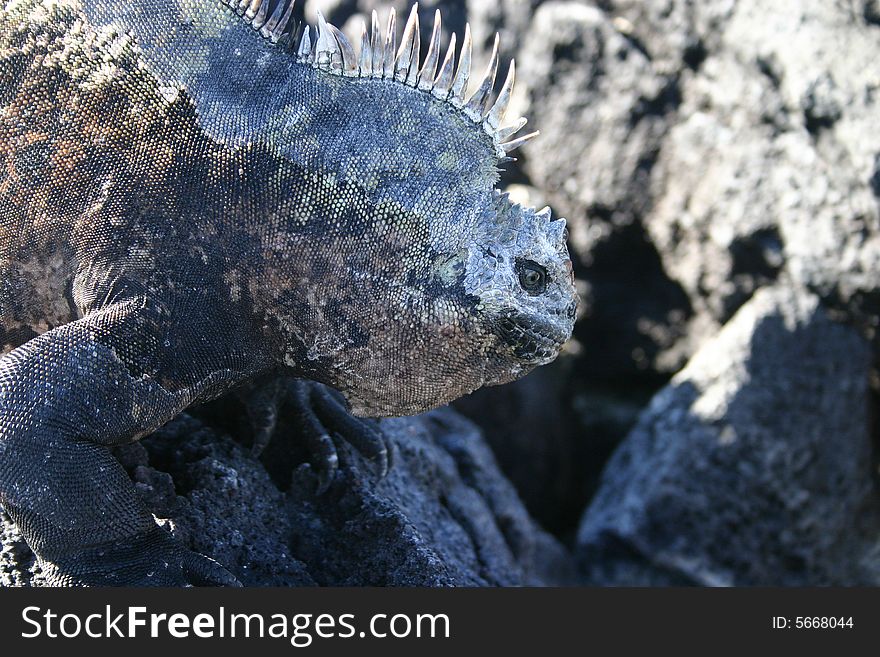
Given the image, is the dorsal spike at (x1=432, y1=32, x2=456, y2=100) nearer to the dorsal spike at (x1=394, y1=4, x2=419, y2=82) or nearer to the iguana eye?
the dorsal spike at (x1=394, y1=4, x2=419, y2=82)

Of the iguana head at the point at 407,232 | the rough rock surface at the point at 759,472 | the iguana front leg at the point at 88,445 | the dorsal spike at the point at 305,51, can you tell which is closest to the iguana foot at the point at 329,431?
the iguana head at the point at 407,232

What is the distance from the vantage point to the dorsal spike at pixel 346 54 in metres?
2.41

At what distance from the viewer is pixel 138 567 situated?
2.21 metres

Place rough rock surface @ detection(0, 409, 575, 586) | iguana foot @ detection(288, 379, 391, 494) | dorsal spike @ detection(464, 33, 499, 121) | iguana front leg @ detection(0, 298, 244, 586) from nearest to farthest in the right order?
iguana front leg @ detection(0, 298, 244, 586)
dorsal spike @ detection(464, 33, 499, 121)
rough rock surface @ detection(0, 409, 575, 586)
iguana foot @ detection(288, 379, 391, 494)

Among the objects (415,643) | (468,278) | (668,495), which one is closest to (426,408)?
(468,278)

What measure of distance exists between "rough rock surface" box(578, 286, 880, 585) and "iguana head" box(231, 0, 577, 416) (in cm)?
259

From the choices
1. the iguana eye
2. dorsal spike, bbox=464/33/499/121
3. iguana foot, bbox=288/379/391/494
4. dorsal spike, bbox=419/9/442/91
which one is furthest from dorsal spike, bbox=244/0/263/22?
iguana foot, bbox=288/379/391/494

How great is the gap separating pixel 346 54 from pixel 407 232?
0.47 m

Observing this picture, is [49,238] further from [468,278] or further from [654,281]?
[654,281]

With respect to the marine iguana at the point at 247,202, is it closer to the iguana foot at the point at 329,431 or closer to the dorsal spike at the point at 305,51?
the dorsal spike at the point at 305,51

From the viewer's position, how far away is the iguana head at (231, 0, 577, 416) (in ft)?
7.73

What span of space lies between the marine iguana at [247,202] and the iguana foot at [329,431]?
0.64 metres

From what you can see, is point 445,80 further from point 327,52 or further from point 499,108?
point 327,52

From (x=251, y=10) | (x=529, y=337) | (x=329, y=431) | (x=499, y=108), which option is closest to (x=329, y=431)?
(x=329, y=431)
